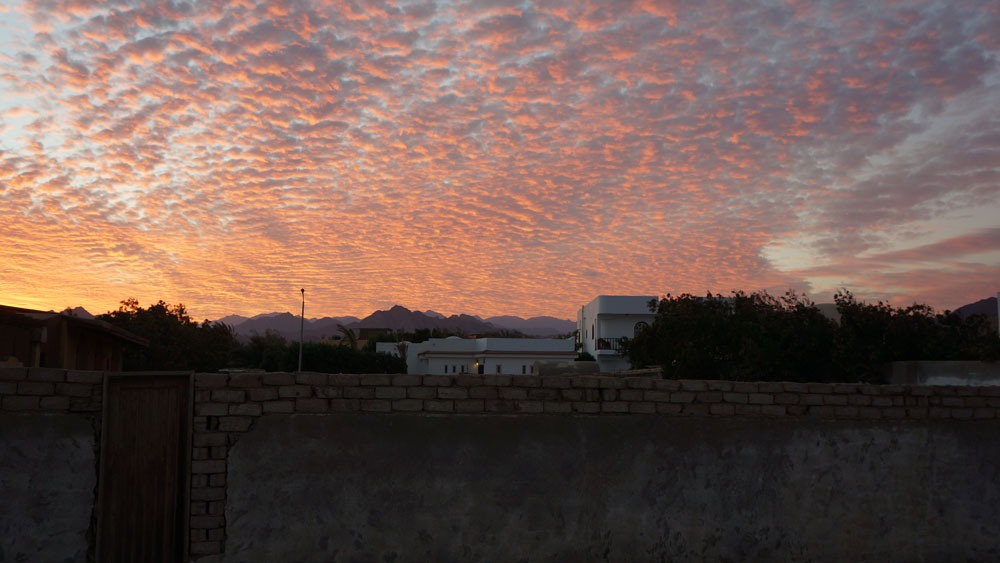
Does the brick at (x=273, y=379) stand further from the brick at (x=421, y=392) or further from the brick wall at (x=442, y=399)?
the brick at (x=421, y=392)

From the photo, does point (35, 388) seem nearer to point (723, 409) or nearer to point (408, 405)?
point (408, 405)

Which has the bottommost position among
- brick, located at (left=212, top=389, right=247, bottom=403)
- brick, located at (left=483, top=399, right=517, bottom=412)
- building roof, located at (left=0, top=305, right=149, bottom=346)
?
brick, located at (left=483, top=399, right=517, bottom=412)

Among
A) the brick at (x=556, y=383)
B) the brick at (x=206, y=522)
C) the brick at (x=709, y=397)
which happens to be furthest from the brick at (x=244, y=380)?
the brick at (x=709, y=397)

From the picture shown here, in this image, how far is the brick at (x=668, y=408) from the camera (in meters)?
7.98

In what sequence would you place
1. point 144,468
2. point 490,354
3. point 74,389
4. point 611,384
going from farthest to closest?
point 490,354 → point 611,384 → point 144,468 → point 74,389

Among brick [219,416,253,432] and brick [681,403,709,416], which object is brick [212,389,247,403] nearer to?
brick [219,416,253,432]

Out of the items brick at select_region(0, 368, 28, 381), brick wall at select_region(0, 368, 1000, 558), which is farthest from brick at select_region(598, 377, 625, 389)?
brick at select_region(0, 368, 28, 381)

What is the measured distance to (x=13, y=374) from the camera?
6.69 m

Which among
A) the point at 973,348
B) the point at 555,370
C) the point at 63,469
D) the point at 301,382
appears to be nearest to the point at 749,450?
the point at 301,382

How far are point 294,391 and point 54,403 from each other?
202 cm

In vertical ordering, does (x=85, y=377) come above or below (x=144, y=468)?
above

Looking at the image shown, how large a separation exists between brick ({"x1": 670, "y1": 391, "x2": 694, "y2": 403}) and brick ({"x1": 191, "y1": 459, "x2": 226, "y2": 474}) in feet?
14.5

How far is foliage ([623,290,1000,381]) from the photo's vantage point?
20.5 metres

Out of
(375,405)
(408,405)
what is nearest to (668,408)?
(408,405)
